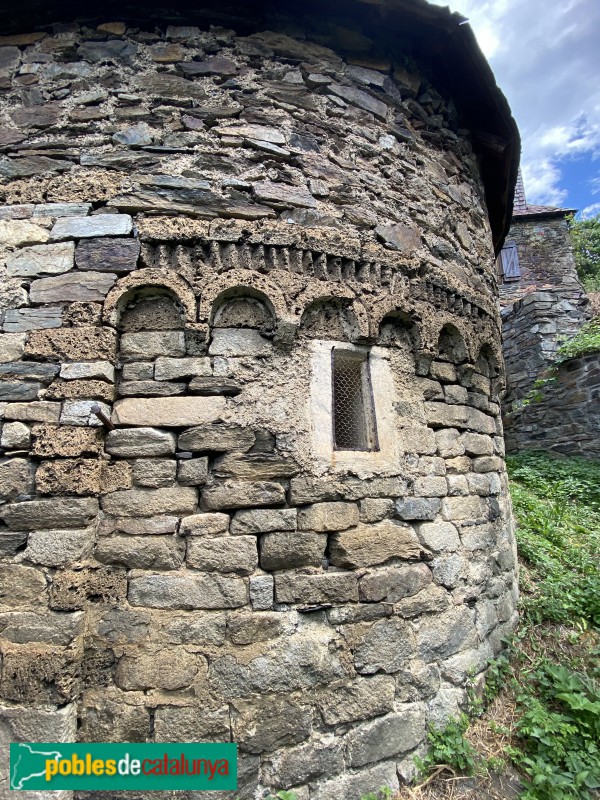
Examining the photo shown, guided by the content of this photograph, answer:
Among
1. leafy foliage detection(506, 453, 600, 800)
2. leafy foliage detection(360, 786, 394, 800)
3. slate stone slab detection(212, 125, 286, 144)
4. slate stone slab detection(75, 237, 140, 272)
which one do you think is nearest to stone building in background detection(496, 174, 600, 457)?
leafy foliage detection(506, 453, 600, 800)

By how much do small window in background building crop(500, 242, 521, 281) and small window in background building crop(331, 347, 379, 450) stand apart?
41.0ft

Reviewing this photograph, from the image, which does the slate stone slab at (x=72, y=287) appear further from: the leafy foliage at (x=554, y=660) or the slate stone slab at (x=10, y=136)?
the leafy foliage at (x=554, y=660)

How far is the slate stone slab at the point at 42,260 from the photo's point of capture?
249 centimetres

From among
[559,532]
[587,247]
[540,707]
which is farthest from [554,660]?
[587,247]

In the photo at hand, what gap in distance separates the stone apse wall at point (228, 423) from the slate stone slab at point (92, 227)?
0.06 ft

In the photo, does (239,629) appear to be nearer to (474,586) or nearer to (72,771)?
(72,771)

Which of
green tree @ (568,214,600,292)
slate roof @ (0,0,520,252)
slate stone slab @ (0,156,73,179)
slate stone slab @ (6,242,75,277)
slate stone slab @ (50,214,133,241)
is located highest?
green tree @ (568,214,600,292)

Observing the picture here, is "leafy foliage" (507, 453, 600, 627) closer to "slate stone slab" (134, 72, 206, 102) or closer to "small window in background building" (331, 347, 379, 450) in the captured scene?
"small window in background building" (331, 347, 379, 450)

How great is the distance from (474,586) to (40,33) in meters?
4.57

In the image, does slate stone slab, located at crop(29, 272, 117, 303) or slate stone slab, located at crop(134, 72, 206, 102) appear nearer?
slate stone slab, located at crop(29, 272, 117, 303)

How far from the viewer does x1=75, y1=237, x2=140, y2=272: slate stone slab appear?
250cm

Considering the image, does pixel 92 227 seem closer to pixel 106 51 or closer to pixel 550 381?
pixel 106 51

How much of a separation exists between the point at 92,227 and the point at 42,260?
32 cm

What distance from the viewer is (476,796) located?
7.77ft
